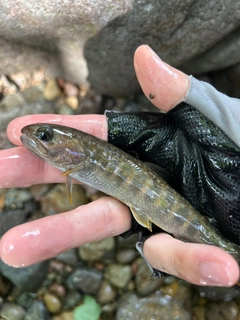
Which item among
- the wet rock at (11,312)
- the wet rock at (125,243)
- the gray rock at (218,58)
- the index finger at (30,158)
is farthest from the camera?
the wet rock at (125,243)

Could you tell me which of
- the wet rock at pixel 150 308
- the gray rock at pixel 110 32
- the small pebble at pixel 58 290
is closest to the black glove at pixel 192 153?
the gray rock at pixel 110 32

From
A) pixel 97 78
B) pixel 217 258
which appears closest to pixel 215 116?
pixel 217 258

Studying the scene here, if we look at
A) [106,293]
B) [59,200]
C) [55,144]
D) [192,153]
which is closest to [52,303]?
[106,293]

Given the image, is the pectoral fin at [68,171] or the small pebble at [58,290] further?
the small pebble at [58,290]

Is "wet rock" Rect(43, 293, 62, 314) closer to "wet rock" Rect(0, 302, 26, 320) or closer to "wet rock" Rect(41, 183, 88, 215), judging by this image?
"wet rock" Rect(0, 302, 26, 320)

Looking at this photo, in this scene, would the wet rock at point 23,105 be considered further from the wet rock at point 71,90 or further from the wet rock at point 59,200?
the wet rock at point 59,200

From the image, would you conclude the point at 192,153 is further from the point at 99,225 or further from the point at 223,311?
the point at 223,311

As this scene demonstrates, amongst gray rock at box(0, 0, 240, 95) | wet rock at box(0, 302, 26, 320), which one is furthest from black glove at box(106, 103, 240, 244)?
wet rock at box(0, 302, 26, 320)
